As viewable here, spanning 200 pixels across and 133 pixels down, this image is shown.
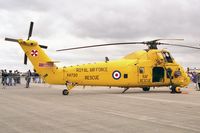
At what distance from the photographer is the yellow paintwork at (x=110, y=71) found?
71.2ft

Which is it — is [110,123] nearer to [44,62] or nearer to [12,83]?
[44,62]

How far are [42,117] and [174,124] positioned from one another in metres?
4.52

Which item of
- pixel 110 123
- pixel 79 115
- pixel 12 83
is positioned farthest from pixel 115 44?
pixel 12 83

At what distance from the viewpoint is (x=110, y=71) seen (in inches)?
888

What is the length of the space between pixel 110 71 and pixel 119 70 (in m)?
0.74

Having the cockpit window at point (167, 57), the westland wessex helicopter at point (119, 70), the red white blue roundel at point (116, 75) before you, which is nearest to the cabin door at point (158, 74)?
the westland wessex helicopter at point (119, 70)

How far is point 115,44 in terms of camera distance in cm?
2031

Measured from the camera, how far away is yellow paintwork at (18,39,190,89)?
71.2 feet

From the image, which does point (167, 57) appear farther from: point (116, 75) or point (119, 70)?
point (116, 75)

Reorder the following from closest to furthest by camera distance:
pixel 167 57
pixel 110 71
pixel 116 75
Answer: pixel 110 71, pixel 116 75, pixel 167 57

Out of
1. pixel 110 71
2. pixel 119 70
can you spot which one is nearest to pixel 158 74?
pixel 119 70

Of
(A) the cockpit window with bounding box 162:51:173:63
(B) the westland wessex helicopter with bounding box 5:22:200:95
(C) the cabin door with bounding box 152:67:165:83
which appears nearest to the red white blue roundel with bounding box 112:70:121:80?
(B) the westland wessex helicopter with bounding box 5:22:200:95

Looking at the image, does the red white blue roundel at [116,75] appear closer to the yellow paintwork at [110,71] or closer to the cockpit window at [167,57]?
the yellow paintwork at [110,71]

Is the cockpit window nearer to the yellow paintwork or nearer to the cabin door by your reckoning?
the yellow paintwork
